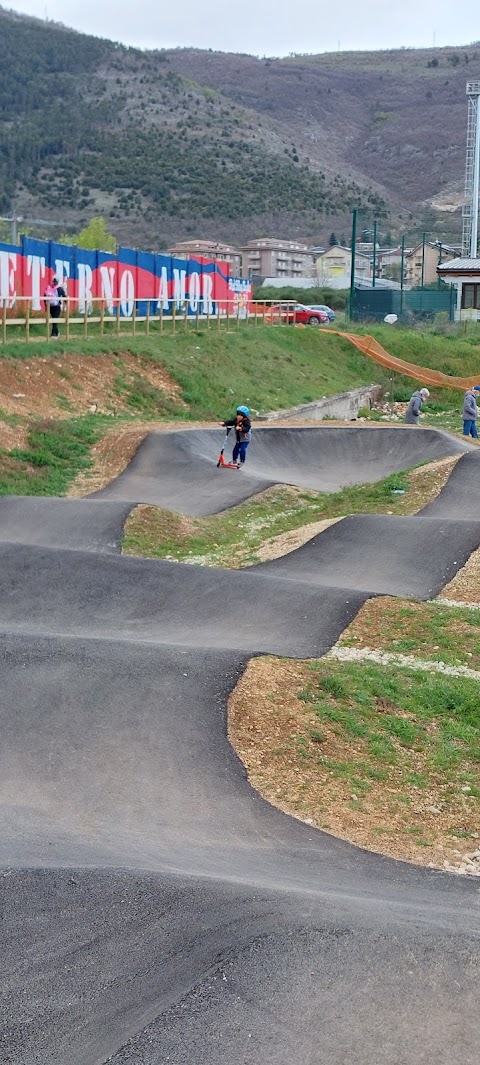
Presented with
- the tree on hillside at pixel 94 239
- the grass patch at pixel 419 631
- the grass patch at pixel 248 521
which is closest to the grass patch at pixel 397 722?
the grass patch at pixel 419 631

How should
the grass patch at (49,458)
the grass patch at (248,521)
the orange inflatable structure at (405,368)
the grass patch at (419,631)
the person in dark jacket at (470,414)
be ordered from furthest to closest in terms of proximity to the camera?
the orange inflatable structure at (405,368) → the person in dark jacket at (470,414) → the grass patch at (49,458) → the grass patch at (248,521) → the grass patch at (419,631)

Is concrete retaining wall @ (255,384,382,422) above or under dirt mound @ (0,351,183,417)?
under

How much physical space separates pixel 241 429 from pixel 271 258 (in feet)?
327

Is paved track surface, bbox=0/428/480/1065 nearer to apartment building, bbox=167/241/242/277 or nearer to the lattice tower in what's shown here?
the lattice tower

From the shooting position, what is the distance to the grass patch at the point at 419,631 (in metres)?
12.7

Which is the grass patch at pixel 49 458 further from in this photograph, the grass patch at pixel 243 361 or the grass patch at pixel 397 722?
the grass patch at pixel 397 722

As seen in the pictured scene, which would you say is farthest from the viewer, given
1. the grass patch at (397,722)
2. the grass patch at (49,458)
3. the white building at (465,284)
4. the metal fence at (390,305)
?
the white building at (465,284)

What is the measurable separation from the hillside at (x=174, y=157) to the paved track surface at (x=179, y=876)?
77903 mm

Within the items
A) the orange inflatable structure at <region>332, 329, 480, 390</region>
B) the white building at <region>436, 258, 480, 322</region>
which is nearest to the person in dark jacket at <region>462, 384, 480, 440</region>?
the orange inflatable structure at <region>332, 329, 480, 390</region>

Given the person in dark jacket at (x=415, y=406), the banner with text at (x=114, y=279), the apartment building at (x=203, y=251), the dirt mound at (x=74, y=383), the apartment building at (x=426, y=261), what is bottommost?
the person in dark jacket at (x=415, y=406)

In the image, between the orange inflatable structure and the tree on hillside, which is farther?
the tree on hillside

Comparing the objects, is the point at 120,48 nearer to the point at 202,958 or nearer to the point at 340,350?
the point at 340,350

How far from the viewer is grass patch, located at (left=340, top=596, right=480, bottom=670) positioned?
499 inches

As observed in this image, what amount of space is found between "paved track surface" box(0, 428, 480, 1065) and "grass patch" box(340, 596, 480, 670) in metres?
0.26
